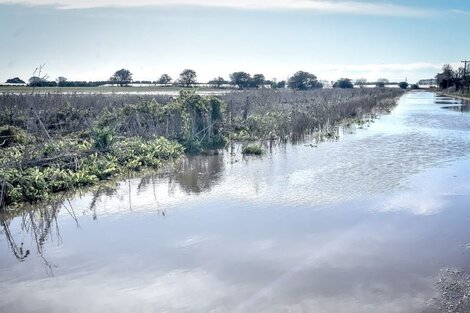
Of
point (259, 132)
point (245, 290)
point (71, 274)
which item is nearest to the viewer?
point (245, 290)

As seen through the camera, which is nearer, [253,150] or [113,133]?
[113,133]

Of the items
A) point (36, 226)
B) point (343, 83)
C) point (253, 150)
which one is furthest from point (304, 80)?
point (36, 226)

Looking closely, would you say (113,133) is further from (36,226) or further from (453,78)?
(453,78)

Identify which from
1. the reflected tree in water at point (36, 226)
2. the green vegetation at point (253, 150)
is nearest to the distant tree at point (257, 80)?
the green vegetation at point (253, 150)

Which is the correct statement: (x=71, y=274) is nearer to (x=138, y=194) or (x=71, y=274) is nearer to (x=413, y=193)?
(x=138, y=194)

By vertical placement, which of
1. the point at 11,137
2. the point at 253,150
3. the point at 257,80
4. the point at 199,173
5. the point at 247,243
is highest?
the point at 257,80

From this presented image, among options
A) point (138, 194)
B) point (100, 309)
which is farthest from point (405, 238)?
point (138, 194)
